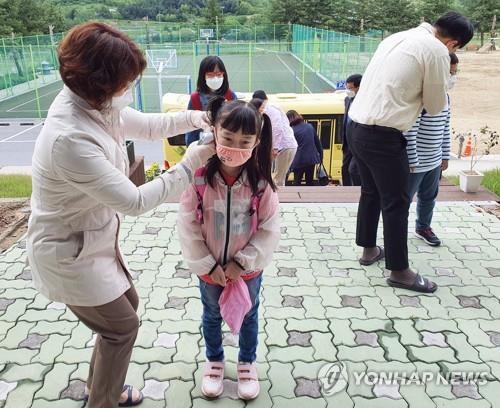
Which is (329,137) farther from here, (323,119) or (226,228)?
(226,228)

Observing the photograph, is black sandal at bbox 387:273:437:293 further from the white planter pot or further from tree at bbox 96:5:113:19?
tree at bbox 96:5:113:19

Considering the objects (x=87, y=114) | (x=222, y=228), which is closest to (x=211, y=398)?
(x=222, y=228)

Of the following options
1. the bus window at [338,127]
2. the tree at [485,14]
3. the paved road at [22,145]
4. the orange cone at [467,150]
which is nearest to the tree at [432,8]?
the tree at [485,14]

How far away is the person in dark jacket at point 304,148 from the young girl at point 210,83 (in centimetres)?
191

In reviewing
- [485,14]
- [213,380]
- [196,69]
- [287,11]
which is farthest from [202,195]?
[485,14]

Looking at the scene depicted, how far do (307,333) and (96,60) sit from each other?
5.92 feet

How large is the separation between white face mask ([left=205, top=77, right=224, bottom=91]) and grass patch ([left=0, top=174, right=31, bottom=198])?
2754 mm

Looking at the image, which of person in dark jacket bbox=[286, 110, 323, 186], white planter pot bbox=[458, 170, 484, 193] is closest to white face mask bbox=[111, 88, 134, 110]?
white planter pot bbox=[458, 170, 484, 193]

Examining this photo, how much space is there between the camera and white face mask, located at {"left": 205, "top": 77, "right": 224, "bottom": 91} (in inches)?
145

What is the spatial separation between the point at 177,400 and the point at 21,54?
20066mm

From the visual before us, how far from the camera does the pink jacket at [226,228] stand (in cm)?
187

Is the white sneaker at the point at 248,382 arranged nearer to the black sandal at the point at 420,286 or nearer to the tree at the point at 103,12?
the black sandal at the point at 420,286

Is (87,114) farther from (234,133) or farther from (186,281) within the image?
(186,281)

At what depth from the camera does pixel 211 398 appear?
2125 mm
